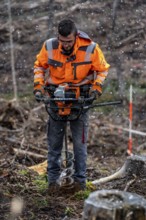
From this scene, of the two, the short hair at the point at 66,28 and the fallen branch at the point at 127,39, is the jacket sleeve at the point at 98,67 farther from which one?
the fallen branch at the point at 127,39

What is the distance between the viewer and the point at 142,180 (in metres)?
6.96

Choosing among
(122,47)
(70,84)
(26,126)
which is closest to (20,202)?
(70,84)

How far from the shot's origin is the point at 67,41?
6.21 m

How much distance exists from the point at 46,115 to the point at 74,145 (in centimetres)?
688

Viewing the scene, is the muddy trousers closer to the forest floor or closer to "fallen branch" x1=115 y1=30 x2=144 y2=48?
the forest floor

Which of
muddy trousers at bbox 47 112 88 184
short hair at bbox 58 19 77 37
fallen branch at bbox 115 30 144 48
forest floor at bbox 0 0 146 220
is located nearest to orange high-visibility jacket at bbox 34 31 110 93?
short hair at bbox 58 19 77 37

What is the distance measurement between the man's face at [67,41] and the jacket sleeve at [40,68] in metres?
0.33

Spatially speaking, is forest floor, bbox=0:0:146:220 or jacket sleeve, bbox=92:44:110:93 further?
forest floor, bbox=0:0:146:220

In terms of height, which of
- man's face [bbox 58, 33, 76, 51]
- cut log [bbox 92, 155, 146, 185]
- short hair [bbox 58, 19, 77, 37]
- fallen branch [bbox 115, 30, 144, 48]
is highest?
short hair [bbox 58, 19, 77, 37]

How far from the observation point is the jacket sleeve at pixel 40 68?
6539mm

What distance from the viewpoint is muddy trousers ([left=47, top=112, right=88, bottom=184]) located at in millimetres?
6691

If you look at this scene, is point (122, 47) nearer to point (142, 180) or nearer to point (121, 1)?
point (121, 1)

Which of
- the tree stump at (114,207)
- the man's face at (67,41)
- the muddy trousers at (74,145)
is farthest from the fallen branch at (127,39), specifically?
the tree stump at (114,207)

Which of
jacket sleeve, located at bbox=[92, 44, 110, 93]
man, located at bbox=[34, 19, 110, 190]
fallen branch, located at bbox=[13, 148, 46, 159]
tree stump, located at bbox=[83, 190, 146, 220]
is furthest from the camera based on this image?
fallen branch, located at bbox=[13, 148, 46, 159]
